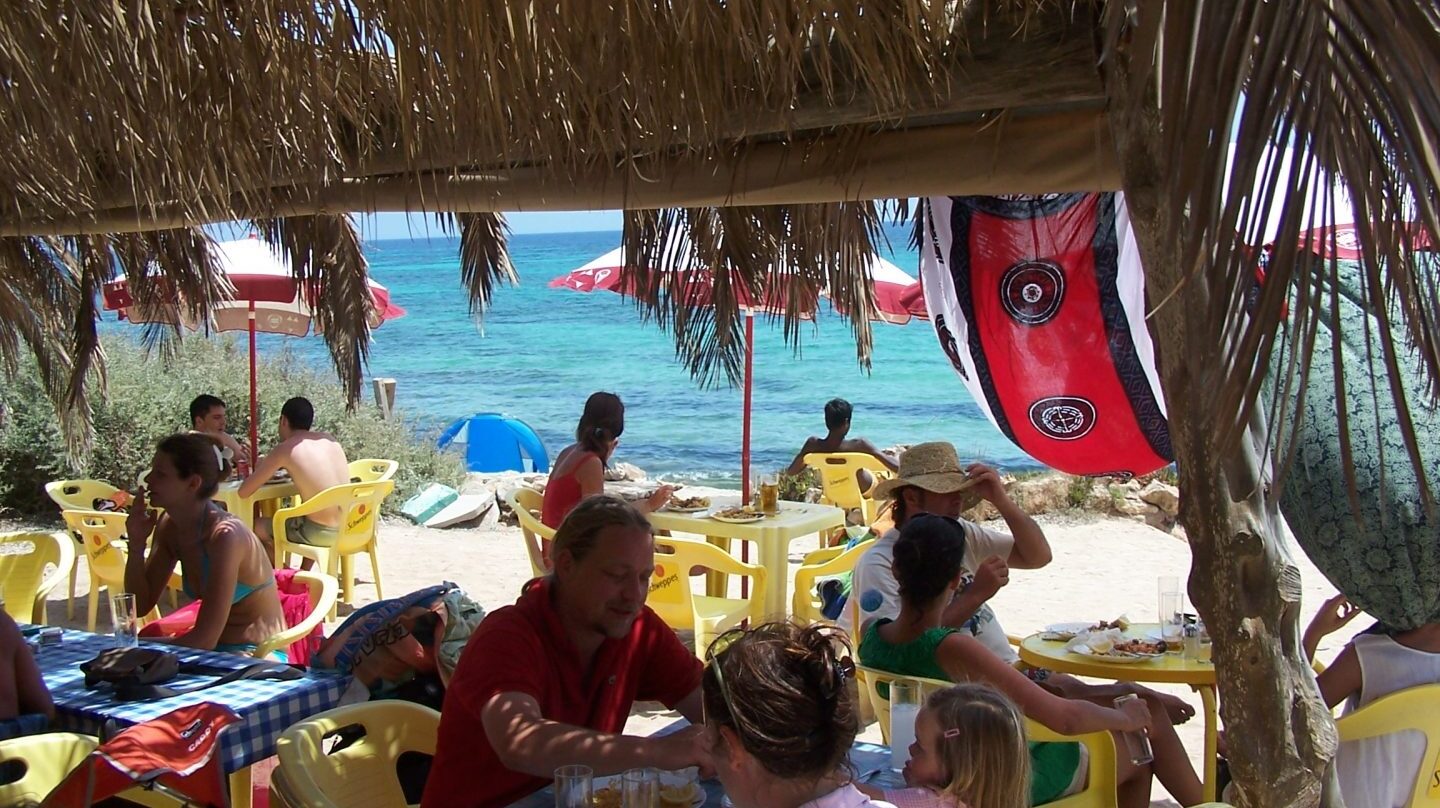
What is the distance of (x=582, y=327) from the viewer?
149ft

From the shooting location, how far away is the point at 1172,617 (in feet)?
14.7

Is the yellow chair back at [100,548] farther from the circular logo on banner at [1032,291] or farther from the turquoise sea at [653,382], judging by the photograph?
the turquoise sea at [653,382]

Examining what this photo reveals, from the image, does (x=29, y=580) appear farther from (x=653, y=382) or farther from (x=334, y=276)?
(x=653, y=382)

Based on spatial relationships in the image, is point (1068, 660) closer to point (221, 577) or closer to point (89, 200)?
point (221, 577)

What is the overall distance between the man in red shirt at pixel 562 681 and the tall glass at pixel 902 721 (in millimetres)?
457

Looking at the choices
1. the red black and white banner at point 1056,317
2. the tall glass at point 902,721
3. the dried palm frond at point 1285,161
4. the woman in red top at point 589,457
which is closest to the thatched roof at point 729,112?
the dried palm frond at point 1285,161

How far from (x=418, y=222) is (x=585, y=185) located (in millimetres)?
756

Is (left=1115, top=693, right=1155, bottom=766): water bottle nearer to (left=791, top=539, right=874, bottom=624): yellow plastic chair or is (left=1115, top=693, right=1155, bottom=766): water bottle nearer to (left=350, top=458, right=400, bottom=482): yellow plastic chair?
(left=791, top=539, right=874, bottom=624): yellow plastic chair

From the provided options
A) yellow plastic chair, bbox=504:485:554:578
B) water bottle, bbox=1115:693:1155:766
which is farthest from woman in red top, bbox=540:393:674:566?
water bottle, bbox=1115:693:1155:766

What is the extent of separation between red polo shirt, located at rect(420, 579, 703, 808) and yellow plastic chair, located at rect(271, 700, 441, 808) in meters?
0.27

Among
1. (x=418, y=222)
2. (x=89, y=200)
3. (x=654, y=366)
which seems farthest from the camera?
(x=654, y=366)

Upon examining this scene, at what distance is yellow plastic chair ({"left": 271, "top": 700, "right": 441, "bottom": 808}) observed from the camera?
8.71 feet

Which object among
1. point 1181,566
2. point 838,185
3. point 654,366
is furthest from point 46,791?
point 654,366

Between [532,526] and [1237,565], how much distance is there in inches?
181
